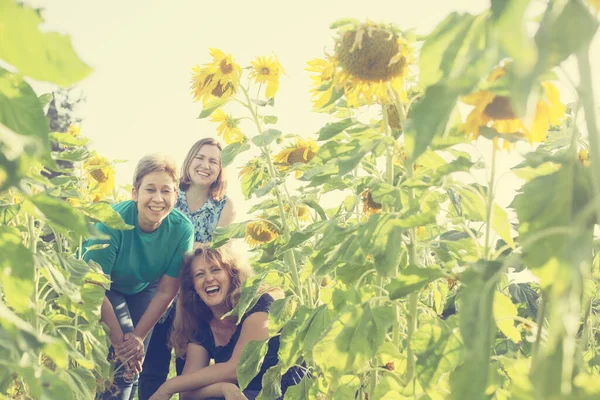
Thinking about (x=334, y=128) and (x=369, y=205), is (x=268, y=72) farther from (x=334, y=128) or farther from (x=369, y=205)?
(x=334, y=128)

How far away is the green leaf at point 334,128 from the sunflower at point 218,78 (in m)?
0.88

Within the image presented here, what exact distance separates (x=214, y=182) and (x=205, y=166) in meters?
0.12

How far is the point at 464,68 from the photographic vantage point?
2.15 ft

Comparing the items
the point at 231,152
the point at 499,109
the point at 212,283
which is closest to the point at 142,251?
the point at 212,283

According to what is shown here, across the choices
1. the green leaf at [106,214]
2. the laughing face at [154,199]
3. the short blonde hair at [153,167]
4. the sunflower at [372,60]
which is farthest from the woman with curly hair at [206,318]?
the sunflower at [372,60]

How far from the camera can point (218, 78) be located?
2.46 metres

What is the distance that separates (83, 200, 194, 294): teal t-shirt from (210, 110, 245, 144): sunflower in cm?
89

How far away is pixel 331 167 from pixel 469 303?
2.48ft

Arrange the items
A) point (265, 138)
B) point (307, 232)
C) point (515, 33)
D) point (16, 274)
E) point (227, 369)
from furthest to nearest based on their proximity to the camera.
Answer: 1. point (227, 369)
2. point (265, 138)
3. point (307, 232)
4. point (16, 274)
5. point (515, 33)

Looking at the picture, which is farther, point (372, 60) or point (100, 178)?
point (100, 178)

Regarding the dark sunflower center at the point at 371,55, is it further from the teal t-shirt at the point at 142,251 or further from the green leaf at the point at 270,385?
the teal t-shirt at the point at 142,251

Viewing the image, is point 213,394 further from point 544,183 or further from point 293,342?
point 544,183

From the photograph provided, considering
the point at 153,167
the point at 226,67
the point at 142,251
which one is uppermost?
the point at 226,67

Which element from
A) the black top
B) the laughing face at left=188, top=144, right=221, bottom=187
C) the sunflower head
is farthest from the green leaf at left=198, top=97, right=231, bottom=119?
the laughing face at left=188, top=144, right=221, bottom=187
